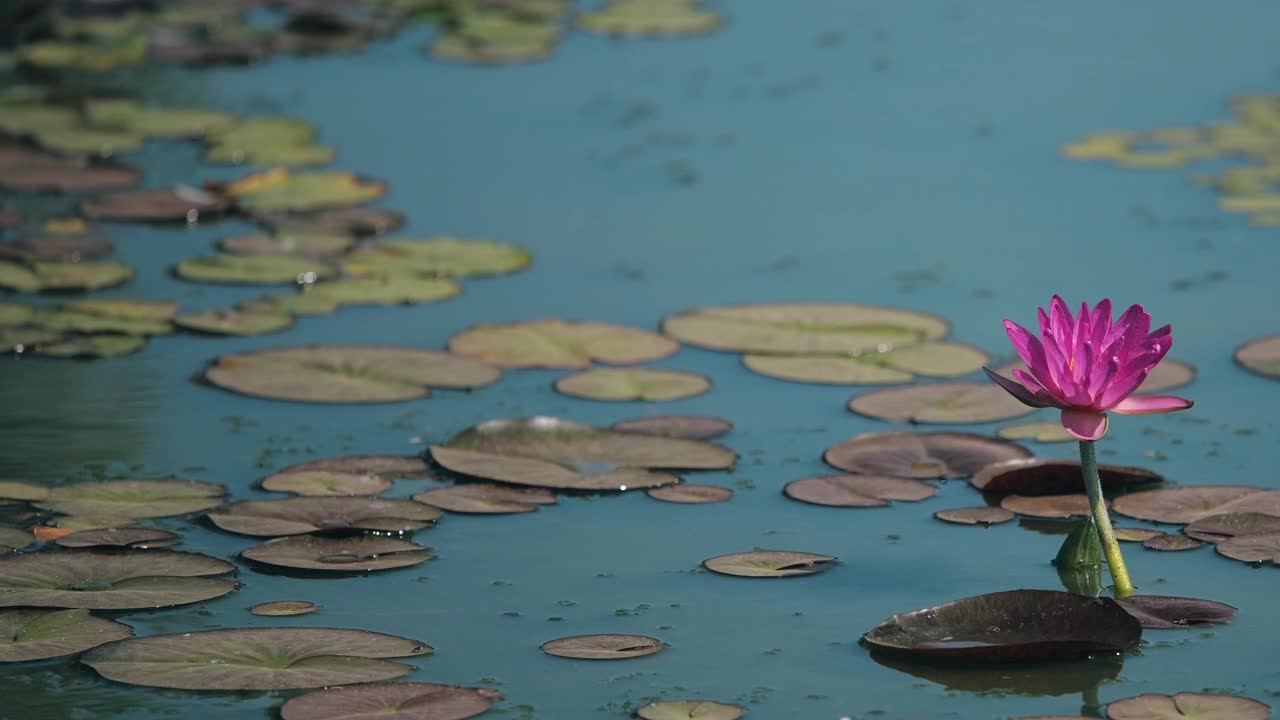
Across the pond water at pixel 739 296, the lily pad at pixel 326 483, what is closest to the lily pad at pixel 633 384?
the pond water at pixel 739 296

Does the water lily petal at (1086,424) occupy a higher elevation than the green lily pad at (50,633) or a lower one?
higher

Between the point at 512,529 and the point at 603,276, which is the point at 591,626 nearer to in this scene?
the point at 512,529

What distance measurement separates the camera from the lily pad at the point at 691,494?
368 cm

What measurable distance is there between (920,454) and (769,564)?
0.71m

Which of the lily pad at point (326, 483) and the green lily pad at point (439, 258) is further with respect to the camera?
the green lily pad at point (439, 258)

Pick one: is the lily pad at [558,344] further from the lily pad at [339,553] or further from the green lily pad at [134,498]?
the lily pad at [339,553]

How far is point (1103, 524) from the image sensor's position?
9.82 feet

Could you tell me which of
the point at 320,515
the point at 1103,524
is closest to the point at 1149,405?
the point at 1103,524

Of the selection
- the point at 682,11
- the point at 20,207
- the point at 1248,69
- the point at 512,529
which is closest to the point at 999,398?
the point at 512,529

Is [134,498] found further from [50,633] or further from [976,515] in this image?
[976,515]

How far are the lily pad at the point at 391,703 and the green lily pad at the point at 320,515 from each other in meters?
0.76

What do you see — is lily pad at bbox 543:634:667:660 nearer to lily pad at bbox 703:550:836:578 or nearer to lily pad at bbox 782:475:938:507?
lily pad at bbox 703:550:836:578

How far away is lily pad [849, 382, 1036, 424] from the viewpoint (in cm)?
414

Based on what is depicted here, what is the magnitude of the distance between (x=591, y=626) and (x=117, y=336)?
2.26 meters
